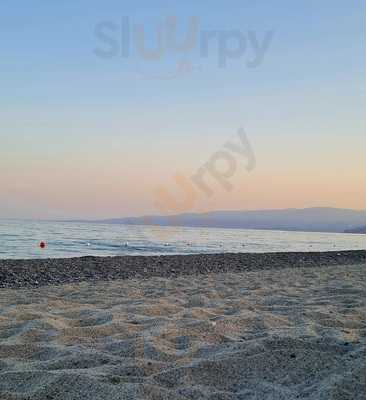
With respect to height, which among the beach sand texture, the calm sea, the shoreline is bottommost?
the calm sea

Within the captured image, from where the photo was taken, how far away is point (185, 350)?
3443 millimetres

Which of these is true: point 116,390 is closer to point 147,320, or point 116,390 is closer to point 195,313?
point 147,320

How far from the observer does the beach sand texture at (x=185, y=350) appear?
2592mm

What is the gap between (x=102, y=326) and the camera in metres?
4.19

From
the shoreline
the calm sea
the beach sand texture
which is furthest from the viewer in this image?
the calm sea

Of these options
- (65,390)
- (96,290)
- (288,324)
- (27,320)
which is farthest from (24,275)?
(65,390)

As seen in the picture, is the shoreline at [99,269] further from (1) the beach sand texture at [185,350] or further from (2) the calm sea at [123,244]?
(2) the calm sea at [123,244]

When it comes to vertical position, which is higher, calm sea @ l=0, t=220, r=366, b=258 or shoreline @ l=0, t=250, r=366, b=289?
shoreline @ l=0, t=250, r=366, b=289

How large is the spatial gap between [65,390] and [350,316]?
3.16 meters

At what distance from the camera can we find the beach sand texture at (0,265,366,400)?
2.59 m

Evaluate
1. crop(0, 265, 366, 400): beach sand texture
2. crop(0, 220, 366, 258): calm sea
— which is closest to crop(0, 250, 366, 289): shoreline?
crop(0, 265, 366, 400): beach sand texture

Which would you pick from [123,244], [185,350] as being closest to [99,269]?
[185,350]

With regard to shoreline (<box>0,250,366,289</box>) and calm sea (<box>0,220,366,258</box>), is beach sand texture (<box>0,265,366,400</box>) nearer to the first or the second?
shoreline (<box>0,250,366,289</box>)

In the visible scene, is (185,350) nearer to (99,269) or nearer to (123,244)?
(99,269)
